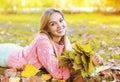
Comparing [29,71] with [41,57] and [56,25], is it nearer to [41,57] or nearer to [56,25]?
[41,57]

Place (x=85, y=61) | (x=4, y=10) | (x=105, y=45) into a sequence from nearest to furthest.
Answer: (x=85, y=61) < (x=105, y=45) < (x=4, y=10)

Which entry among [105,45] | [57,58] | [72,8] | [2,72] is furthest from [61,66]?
[72,8]

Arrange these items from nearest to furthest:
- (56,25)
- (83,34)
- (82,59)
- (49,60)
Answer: (82,59)
(49,60)
(56,25)
(83,34)

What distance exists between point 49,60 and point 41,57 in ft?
0.38

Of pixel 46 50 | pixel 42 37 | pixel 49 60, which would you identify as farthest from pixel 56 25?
pixel 49 60

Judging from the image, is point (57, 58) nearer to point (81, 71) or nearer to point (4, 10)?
point (81, 71)

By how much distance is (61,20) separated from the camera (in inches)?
176

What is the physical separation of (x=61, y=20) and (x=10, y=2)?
13.8m

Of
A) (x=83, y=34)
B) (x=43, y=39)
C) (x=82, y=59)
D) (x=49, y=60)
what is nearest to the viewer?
(x=82, y=59)

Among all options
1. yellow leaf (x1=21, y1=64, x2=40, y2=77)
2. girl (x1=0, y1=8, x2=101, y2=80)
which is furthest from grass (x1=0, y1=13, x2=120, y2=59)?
yellow leaf (x1=21, y1=64, x2=40, y2=77)

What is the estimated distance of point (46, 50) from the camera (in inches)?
166

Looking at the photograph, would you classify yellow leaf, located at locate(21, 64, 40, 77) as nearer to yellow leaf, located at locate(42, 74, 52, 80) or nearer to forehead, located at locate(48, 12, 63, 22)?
yellow leaf, located at locate(42, 74, 52, 80)

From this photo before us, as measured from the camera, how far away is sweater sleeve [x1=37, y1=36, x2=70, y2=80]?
414 centimetres

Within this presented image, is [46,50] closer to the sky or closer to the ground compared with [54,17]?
closer to the ground
